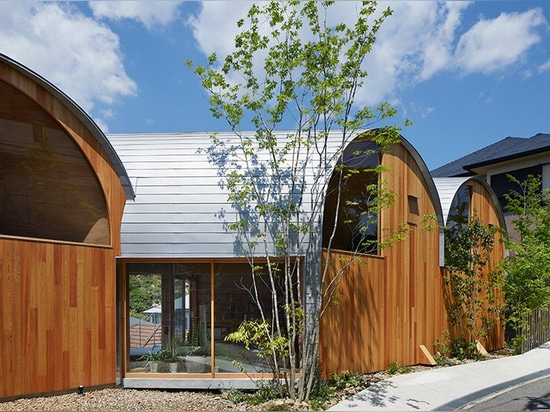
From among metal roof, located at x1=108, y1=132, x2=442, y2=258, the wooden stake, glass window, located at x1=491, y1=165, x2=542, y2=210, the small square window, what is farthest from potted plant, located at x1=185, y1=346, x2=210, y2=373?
glass window, located at x1=491, y1=165, x2=542, y2=210

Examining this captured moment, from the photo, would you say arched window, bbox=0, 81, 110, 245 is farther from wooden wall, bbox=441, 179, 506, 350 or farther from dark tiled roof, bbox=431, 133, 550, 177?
dark tiled roof, bbox=431, 133, 550, 177

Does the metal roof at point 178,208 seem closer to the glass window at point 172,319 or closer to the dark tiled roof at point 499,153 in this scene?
the glass window at point 172,319

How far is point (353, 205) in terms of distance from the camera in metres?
10.7

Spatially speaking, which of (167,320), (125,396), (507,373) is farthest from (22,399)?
(507,373)

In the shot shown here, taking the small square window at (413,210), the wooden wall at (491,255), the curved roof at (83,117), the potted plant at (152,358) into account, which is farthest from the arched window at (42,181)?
the wooden wall at (491,255)

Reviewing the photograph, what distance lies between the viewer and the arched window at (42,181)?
887cm

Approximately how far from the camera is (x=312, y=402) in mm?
8445

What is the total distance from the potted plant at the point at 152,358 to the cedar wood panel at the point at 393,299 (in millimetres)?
3044

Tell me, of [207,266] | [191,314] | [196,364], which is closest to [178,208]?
[207,266]

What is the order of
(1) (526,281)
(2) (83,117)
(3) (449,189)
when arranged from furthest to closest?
1. (3) (449,189)
2. (1) (526,281)
3. (2) (83,117)

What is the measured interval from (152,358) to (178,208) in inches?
113

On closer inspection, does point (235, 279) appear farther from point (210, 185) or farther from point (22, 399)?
point (22, 399)

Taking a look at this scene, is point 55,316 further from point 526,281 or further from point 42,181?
point 526,281

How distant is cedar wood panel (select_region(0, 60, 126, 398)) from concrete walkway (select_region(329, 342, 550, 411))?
176 inches
